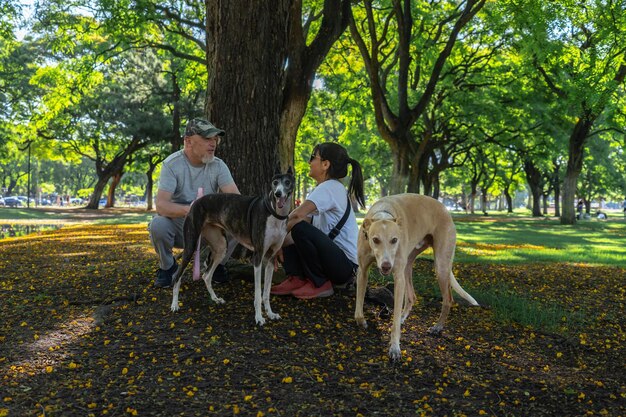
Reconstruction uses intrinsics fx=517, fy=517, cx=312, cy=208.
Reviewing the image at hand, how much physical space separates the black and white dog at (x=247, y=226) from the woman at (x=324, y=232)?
1.14ft

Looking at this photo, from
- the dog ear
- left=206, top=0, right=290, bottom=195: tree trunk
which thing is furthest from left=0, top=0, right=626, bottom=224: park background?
the dog ear

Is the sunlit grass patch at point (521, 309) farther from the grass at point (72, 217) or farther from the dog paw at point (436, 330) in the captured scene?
the grass at point (72, 217)

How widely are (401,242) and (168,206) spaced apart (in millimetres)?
2612

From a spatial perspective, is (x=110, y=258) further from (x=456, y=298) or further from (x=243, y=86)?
(x=456, y=298)

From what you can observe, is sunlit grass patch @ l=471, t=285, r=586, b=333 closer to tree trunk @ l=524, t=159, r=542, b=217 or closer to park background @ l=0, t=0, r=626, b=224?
park background @ l=0, t=0, r=626, b=224

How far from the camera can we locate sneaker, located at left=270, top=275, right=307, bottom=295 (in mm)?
5457

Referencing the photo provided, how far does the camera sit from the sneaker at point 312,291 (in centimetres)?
538

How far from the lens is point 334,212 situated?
5414 millimetres

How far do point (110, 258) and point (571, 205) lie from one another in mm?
25000

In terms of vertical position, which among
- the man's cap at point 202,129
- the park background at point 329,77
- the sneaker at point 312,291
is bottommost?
the sneaker at point 312,291

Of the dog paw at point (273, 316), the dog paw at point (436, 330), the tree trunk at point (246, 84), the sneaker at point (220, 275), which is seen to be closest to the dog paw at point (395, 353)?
the dog paw at point (436, 330)

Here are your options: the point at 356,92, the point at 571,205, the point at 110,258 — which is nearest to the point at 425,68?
the point at 356,92

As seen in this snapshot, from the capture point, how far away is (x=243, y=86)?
6316mm

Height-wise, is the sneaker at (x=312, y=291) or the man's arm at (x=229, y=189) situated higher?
the man's arm at (x=229, y=189)
